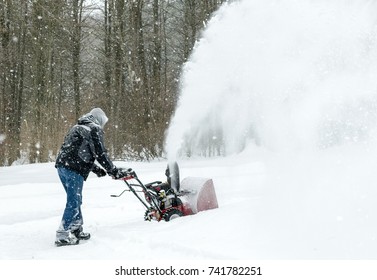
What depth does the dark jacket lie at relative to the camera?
599 centimetres

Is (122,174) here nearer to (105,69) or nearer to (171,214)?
(171,214)

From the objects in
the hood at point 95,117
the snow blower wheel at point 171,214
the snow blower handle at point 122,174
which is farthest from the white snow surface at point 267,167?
the hood at point 95,117

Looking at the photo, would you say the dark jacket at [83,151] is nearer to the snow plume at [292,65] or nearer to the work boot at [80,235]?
the work boot at [80,235]

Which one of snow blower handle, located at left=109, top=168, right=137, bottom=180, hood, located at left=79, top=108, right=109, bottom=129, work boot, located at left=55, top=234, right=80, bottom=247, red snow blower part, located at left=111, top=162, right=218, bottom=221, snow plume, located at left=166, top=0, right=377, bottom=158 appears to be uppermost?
snow plume, located at left=166, top=0, right=377, bottom=158

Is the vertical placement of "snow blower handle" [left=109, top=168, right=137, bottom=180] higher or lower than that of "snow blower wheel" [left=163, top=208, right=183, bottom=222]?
higher

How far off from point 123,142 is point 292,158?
26.7 feet

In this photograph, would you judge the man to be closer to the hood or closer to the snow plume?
the hood

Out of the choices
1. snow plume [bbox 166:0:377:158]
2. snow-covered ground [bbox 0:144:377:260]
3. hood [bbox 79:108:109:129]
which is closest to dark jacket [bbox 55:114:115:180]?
hood [bbox 79:108:109:129]

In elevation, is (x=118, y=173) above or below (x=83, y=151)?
below

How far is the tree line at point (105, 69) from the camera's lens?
54.9 feet

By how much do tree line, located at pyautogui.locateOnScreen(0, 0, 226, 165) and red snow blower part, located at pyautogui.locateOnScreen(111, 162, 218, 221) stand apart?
8750 millimetres

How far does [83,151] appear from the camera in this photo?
6.00 m

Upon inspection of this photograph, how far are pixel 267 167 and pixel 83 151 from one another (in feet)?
18.9

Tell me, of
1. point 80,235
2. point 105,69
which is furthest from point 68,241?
point 105,69
